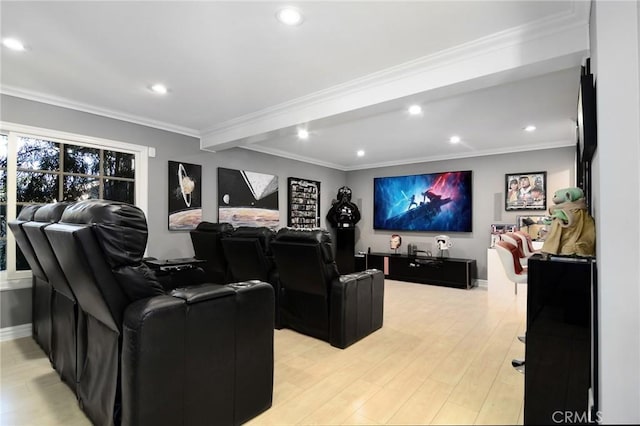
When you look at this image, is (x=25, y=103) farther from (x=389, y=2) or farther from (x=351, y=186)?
(x=351, y=186)

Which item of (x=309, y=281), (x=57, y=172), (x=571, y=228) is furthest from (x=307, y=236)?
(x=57, y=172)

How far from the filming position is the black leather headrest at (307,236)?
282 cm

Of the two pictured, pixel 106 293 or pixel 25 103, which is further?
pixel 25 103

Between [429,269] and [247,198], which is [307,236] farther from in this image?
[429,269]

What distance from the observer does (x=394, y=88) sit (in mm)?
2730

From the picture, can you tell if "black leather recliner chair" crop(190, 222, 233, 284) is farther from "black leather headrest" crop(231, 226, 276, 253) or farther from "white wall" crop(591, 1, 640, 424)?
"white wall" crop(591, 1, 640, 424)

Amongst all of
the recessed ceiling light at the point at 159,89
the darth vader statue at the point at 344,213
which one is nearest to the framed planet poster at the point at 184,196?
the recessed ceiling light at the point at 159,89

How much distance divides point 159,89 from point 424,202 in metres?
4.99

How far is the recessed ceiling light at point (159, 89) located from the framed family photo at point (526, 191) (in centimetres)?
536

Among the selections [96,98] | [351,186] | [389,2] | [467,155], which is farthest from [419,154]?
[96,98]

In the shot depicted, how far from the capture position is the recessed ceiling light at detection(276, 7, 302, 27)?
6.38 ft

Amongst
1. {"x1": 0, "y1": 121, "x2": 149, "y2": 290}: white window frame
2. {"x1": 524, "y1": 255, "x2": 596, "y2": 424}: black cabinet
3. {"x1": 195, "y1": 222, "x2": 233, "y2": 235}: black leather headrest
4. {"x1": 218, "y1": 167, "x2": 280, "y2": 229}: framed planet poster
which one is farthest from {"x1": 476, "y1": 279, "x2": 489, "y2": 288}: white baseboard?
{"x1": 0, "y1": 121, "x2": 149, "y2": 290}: white window frame

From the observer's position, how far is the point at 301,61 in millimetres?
2570

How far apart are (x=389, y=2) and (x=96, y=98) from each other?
3.18 metres
